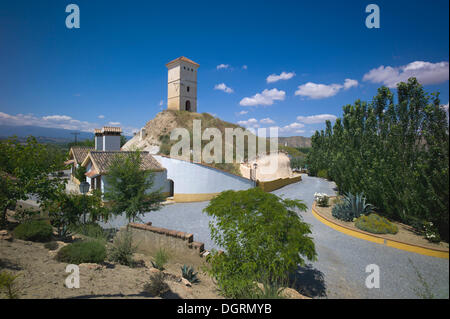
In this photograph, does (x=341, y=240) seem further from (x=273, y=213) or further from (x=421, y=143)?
(x=421, y=143)

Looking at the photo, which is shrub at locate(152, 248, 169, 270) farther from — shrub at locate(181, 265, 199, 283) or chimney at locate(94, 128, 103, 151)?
chimney at locate(94, 128, 103, 151)

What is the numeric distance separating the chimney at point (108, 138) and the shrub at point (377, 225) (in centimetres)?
2363

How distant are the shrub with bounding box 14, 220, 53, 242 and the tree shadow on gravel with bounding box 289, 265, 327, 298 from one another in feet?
27.5

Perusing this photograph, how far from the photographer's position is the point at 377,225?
3.16m

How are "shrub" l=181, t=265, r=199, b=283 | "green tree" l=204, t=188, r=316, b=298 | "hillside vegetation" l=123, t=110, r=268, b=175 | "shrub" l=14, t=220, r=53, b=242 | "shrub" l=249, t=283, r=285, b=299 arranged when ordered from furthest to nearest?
"hillside vegetation" l=123, t=110, r=268, b=175 < "shrub" l=14, t=220, r=53, b=242 < "shrub" l=181, t=265, r=199, b=283 < "green tree" l=204, t=188, r=316, b=298 < "shrub" l=249, t=283, r=285, b=299

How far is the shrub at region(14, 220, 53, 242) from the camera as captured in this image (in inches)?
265

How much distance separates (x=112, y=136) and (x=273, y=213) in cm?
2241

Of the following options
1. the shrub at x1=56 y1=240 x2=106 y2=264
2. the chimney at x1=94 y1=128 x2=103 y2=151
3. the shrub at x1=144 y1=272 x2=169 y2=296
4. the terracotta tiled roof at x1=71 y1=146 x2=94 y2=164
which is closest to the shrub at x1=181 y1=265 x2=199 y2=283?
the shrub at x1=144 y1=272 x2=169 y2=296

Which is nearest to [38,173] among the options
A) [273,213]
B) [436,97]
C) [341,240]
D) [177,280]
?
[177,280]

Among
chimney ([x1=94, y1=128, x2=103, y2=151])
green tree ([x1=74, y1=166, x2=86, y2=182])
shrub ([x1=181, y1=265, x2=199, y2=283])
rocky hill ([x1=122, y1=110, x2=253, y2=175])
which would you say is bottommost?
shrub ([x1=181, y1=265, x2=199, y2=283])

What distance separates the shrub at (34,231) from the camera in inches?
265

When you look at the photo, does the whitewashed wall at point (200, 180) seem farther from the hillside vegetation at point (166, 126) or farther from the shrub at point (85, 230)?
the hillside vegetation at point (166, 126)

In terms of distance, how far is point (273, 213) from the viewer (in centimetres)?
446

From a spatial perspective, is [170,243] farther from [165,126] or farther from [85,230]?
[165,126]
